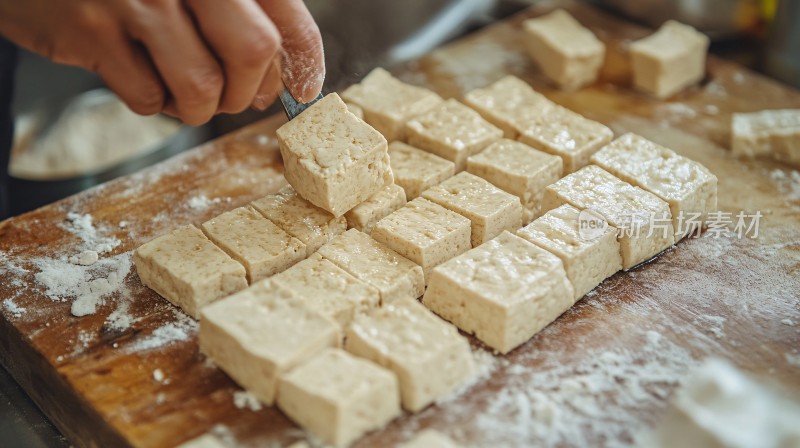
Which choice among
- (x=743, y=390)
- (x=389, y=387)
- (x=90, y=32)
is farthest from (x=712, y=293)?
(x=90, y=32)

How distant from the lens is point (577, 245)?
10.4 feet

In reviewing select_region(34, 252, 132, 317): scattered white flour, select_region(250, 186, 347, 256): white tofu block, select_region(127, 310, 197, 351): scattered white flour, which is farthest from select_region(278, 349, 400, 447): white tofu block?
select_region(34, 252, 132, 317): scattered white flour

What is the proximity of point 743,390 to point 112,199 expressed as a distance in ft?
9.19

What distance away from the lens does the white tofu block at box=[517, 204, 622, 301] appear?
3141 millimetres

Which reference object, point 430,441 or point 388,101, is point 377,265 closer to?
point 430,441

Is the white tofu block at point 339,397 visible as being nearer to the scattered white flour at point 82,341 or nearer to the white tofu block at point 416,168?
the scattered white flour at point 82,341

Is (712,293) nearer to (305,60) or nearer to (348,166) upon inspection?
(348,166)

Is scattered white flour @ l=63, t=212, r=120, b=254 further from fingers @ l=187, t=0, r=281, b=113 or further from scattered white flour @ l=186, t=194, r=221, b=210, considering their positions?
fingers @ l=187, t=0, r=281, b=113

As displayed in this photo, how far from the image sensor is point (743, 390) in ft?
7.77

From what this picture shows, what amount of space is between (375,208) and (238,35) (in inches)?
39.3

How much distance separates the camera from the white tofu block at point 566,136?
3.78 metres

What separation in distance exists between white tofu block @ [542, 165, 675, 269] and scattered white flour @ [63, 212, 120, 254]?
1917 mm

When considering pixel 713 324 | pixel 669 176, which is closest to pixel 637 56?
pixel 669 176

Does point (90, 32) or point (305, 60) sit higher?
point (90, 32)
